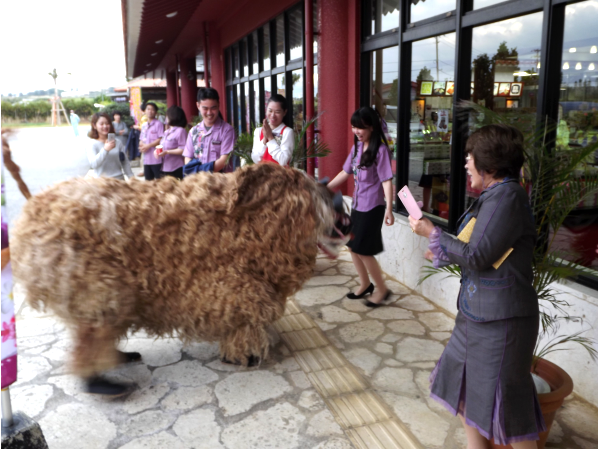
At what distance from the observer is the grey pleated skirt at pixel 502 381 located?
2.16 meters

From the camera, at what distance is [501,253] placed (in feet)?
6.94

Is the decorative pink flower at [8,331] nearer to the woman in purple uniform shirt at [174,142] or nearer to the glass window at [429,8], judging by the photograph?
the glass window at [429,8]

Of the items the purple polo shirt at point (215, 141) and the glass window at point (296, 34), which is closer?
the purple polo shirt at point (215, 141)

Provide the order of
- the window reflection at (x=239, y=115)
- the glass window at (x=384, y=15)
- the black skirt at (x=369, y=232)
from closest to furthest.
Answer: the black skirt at (x=369, y=232) < the glass window at (x=384, y=15) < the window reflection at (x=239, y=115)

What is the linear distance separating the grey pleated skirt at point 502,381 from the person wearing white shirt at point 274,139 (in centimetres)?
303

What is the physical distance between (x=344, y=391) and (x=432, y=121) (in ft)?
11.0

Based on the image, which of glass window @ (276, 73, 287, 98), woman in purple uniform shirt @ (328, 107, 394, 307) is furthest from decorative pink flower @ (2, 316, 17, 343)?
glass window @ (276, 73, 287, 98)

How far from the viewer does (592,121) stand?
3688mm

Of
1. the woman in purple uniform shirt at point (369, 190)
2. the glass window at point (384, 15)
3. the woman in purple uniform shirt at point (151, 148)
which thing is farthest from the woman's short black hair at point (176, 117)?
the woman in purple uniform shirt at point (369, 190)

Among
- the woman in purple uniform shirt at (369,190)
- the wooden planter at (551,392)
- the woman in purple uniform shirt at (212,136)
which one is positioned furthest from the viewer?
the woman in purple uniform shirt at (212,136)

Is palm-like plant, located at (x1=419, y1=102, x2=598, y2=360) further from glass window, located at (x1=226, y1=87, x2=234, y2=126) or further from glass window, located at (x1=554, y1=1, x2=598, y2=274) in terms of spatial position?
glass window, located at (x1=226, y1=87, x2=234, y2=126)

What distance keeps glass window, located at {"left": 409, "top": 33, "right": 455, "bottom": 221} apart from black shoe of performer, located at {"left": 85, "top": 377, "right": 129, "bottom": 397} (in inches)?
145

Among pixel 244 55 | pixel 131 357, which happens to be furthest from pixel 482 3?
pixel 244 55

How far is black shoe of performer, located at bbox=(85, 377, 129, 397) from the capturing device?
125 inches
